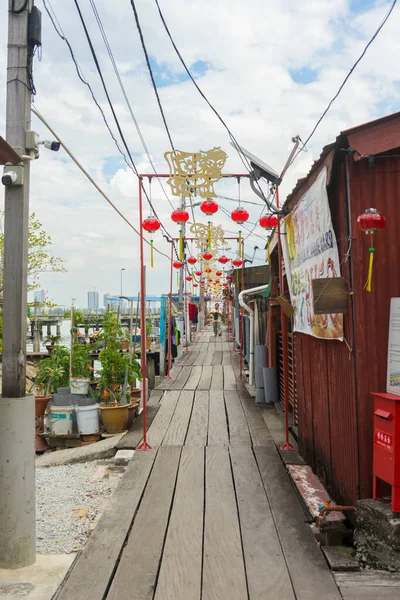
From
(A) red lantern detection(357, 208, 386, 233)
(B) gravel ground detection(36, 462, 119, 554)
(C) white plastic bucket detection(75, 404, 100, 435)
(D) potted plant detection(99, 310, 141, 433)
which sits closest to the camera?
(A) red lantern detection(357, 208, 386, 233)

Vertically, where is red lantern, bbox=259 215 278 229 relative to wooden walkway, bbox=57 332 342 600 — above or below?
above

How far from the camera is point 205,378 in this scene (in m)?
12.4

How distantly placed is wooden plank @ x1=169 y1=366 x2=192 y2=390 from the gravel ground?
4.63m

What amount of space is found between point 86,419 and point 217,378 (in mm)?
5133

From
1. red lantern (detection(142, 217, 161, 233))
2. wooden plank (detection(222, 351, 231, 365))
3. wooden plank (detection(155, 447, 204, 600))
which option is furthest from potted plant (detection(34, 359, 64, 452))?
wooden plank (detection(222, 351, 231, 365))

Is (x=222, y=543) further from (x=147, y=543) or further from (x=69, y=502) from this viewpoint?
(x=69, y=502)

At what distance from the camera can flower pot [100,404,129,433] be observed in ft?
25.8

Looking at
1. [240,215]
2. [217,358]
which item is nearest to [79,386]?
[240,215]

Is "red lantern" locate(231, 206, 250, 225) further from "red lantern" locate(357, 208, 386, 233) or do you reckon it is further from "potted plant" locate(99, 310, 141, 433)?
"red lantern" locate(357, 208, 386, 233)

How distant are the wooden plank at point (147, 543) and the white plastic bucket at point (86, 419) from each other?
2.43 m

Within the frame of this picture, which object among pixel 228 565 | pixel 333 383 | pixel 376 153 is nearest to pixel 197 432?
pixel 333 383

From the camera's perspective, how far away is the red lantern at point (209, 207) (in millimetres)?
8150

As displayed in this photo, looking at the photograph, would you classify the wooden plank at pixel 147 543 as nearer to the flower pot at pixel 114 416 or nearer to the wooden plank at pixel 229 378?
the flower pot at pixel 114 416

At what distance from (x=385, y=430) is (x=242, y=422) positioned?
4593 mm
